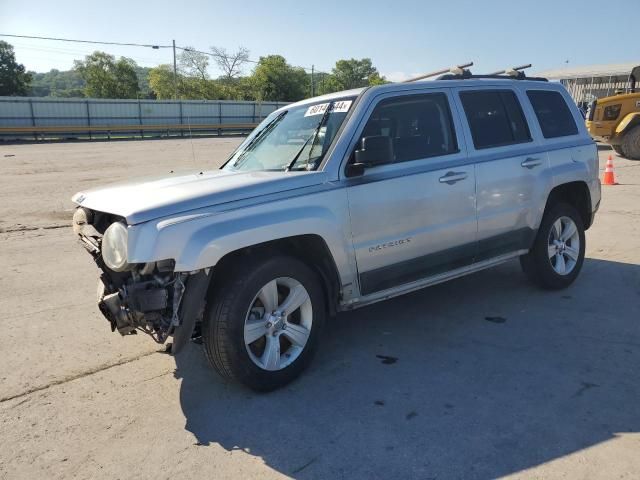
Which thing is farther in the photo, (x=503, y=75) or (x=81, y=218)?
(x=503, y=75)

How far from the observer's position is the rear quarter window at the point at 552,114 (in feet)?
17.1

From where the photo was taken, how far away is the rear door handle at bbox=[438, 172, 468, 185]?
14.1 feet

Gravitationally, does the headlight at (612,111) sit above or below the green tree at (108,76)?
below

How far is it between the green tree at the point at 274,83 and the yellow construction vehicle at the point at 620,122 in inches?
2301

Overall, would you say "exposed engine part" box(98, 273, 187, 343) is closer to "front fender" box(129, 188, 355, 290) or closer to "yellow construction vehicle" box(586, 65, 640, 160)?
"front fender" box(129, 188, 355, 290)

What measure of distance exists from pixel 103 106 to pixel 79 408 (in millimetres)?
37944

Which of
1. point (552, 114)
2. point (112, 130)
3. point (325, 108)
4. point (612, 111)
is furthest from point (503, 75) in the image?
point (112, 130)

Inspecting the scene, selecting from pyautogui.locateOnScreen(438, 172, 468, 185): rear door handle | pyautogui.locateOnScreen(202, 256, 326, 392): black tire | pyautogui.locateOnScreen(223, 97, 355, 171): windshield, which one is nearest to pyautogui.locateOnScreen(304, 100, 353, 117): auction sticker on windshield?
pyautogui.locateOnScreen(223, 97, 355, 171): windshield

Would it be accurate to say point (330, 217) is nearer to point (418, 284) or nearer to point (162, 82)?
point (418, 284)

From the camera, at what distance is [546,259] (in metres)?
5.22

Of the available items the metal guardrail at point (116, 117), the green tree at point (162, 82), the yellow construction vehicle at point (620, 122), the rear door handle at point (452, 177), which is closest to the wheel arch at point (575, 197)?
the rear door handle at point (452, 177)

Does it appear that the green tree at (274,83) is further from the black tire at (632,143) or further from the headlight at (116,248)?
the headlight at (116,248)

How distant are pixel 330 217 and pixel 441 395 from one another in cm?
138

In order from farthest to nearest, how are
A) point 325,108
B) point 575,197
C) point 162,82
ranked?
point 162,82
point 575,197
point 325,108
